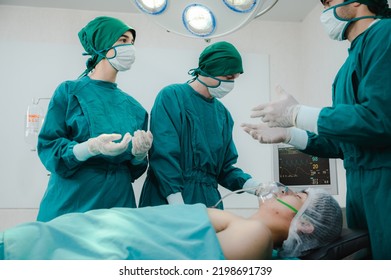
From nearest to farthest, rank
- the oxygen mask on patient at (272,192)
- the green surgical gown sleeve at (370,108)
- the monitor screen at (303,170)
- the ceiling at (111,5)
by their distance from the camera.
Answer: the green surgical gown sleeve at (370,108)
the oxygen mask on patient at (272,192)
the monitor screen at (303,170)
the ceiling at (111,5)

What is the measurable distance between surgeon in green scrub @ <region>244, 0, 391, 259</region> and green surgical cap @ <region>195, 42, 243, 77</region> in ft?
1.91

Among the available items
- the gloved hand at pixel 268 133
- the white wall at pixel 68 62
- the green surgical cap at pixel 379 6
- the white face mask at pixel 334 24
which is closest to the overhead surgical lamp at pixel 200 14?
the white face mask at pixel 334 24

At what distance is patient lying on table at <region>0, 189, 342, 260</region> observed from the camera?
3.54 ft

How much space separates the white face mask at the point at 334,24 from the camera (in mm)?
1536

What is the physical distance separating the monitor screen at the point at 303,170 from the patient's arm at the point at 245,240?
5.28 ft

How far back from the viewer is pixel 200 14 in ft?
4.64

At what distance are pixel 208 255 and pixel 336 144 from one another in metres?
0.84

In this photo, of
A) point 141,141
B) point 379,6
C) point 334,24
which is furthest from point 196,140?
point 379,6

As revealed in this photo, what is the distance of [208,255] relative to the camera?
1.19m

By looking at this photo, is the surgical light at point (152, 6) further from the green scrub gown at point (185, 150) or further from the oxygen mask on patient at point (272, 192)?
the oxygen mask on patient at point (272, 192)

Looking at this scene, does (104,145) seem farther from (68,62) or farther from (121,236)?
(68,62)
